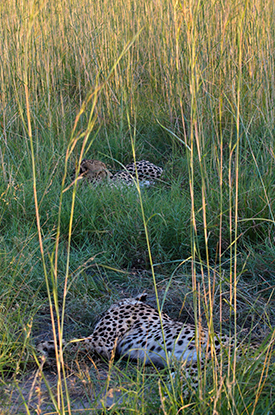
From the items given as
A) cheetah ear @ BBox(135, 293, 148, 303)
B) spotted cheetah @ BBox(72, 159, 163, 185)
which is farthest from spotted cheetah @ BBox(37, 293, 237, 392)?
spotted cheetah @ BBox(72, 159, 163, 185)

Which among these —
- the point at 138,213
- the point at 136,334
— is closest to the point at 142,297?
the point at 136,334

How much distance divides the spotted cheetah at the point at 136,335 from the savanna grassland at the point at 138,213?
6 cm

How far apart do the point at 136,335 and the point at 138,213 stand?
2.56 ft

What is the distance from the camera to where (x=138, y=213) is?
7.97 ft

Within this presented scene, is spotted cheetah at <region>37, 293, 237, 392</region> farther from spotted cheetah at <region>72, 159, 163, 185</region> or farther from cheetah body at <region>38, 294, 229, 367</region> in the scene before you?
spotted cheetah at <region>72, 159, 163, 185</region>

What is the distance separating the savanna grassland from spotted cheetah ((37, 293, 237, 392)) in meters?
0.06

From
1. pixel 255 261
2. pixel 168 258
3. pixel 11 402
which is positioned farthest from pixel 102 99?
pixel 11 402

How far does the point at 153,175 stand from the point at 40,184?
0.80 meters

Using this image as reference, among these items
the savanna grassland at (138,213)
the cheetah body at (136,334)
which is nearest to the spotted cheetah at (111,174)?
the savanna grassland at (138,213)

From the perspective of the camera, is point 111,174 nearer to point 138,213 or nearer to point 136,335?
point 138,213

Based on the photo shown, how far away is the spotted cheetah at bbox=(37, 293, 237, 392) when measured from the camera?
1.65m

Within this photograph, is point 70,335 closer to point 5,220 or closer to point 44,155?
point 5,220

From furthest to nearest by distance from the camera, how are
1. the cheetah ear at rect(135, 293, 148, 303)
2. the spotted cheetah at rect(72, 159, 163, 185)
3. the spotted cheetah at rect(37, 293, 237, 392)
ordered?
the spotted cheetah at rect(72, 159, 163, 185)
the cheetah ear at rect(135, 293, 148, 303)
the spotted cheetah at rect(37, 293, 237, 392)

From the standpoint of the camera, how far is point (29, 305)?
6.42ft
